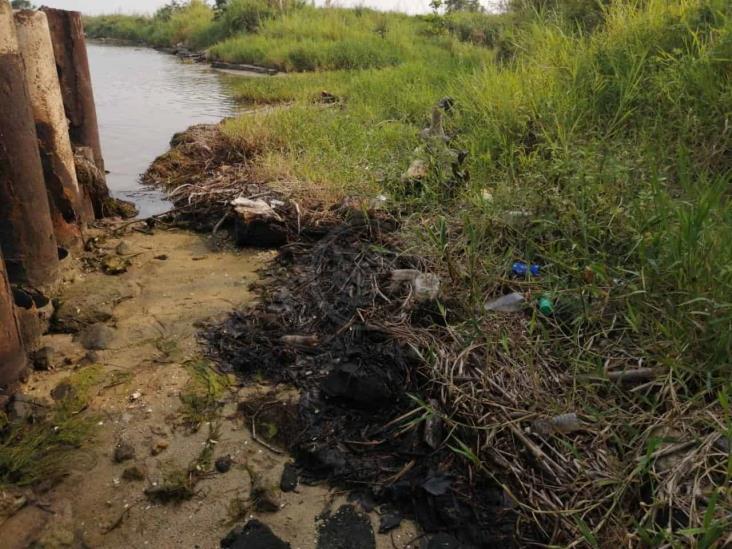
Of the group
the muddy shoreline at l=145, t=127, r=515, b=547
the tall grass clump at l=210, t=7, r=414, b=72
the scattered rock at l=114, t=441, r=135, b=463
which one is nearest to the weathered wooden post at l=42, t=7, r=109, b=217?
the muddy shoreline at l=145, t=127, r=515, b=547

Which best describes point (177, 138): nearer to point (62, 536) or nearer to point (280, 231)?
point (280, 231)

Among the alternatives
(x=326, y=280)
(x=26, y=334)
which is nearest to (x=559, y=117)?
(x=326, y=280)

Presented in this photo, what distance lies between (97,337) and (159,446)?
916mm

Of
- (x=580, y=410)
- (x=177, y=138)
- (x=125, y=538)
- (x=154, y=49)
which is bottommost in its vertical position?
(x=125, y=538)

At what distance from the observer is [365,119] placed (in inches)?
252

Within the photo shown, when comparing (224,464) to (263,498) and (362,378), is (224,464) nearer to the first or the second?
(263,498)

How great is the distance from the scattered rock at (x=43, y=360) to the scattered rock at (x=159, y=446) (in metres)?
0.77

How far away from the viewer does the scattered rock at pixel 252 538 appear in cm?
188

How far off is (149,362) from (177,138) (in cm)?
451

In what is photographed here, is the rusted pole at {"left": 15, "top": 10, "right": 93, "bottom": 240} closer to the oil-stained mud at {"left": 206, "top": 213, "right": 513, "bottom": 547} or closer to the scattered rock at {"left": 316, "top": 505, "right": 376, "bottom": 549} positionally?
the oil-stained mud at {"left": 206, "top": 213, "right": 513, "bottom": 547}

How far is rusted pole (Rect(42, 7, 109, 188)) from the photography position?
14.9ft

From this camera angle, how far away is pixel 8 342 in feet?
8.11

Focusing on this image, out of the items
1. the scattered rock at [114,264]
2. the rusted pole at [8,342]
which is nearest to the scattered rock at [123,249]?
the scattered rock at [114,264]

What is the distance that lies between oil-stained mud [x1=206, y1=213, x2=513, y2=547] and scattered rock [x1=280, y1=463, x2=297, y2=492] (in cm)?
5
